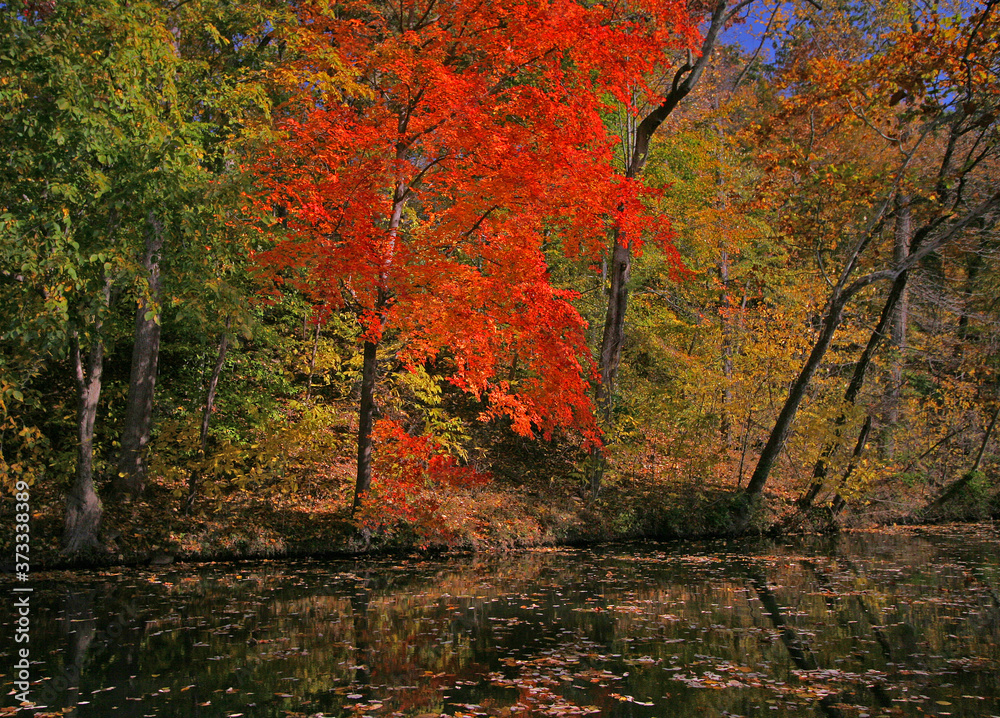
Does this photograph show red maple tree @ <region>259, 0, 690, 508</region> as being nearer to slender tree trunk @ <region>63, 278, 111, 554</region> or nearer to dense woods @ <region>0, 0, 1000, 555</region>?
dense woods @ <region>0, 0, 1000, 555</region>

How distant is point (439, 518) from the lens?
12.0 meters

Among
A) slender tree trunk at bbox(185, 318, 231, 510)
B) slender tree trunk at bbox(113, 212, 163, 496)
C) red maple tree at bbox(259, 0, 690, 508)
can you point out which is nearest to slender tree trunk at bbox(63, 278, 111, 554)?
slender tree trunk at bbox(113, 212, 163, 496)

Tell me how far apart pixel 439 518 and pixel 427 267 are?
398 centimetres

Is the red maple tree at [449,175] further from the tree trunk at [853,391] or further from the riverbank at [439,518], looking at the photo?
the tree trunk at [853,391]

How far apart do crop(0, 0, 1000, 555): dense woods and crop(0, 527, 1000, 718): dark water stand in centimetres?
228

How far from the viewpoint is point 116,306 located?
12.2 m

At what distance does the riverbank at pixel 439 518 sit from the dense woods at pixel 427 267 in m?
0.07

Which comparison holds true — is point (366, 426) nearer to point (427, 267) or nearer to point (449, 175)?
point (427, 267)

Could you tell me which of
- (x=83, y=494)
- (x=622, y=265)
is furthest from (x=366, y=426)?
(x=622, y=265)

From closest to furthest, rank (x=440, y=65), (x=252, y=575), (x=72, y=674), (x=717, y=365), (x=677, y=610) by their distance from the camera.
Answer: (x=72, y=674) < (x=677, y=610) < (x=252, y=575) < (x=440, y=65) < (x=717, y=365)

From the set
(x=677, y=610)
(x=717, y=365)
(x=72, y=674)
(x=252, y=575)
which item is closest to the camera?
(x=72, y=674)

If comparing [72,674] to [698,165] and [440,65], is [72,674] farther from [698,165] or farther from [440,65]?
[698,165]

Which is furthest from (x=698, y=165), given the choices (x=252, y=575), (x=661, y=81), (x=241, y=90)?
(x=252, y=575)

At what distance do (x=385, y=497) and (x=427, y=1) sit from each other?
7807mm
